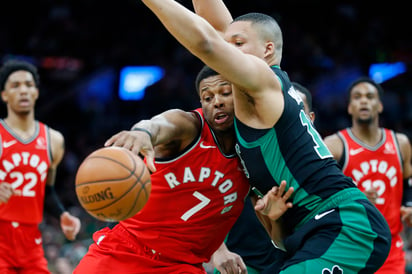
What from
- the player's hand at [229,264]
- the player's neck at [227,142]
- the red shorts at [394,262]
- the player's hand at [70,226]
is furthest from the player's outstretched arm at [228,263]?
the red shorts at [394,262]

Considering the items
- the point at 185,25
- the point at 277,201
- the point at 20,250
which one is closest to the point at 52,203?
the point at 20,250

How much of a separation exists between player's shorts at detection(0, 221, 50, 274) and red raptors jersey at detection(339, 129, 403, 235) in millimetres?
3270

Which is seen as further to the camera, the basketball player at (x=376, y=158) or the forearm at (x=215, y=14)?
the basketball player at (x=376, y=158)

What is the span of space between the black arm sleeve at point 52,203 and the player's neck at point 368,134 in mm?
3299

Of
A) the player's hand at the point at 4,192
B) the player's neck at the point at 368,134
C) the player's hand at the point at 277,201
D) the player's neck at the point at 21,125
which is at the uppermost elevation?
the player's neck at the point at 21,125

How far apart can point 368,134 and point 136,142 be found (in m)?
4.13

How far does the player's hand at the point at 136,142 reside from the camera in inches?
117

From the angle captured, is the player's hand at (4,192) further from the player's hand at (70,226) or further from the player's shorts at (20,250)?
the player's hand at (70,226)

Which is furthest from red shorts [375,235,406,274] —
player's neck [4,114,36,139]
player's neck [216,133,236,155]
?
player's neck [4,114,36,139]

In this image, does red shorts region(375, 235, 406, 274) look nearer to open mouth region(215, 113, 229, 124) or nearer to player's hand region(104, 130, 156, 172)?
open mouth region(215, 113, 229, 124)

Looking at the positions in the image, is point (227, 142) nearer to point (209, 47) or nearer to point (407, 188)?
point (209, 47)

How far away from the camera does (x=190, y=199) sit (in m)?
3.89

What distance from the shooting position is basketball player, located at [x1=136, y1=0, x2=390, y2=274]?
3.08 m

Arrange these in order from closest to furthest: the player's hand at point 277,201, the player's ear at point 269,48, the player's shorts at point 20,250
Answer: the player's hand at point 277,201, the player's ear at point 269,48, the player's shorts at point 20,250
